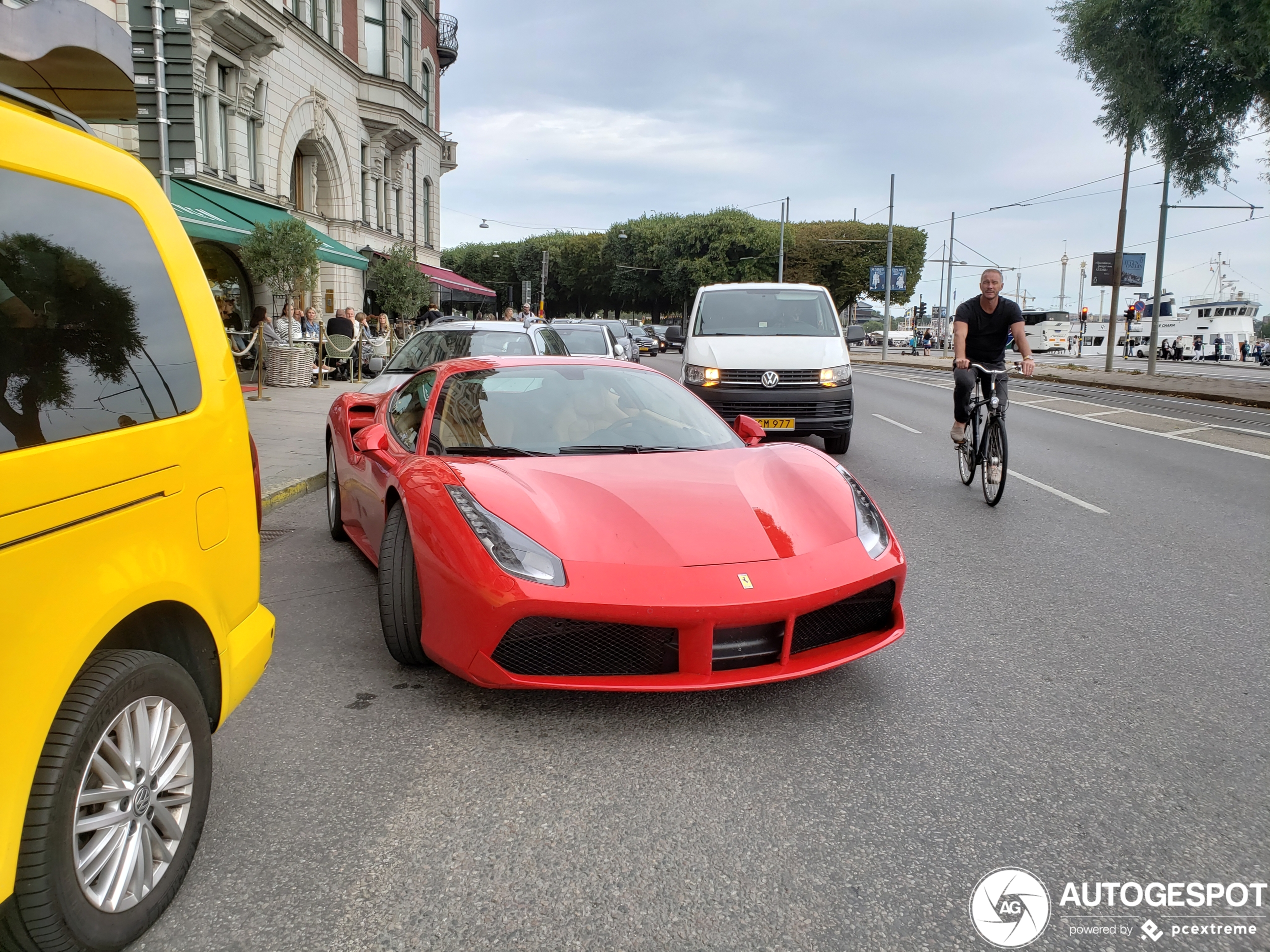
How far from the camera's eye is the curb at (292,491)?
7.67 m

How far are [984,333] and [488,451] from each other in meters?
5.49

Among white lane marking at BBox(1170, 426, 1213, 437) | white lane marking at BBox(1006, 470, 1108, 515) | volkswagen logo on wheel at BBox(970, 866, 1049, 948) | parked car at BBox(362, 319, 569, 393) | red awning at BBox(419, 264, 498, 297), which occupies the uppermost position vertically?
red awning at BBox(419, 264, 498, 297)

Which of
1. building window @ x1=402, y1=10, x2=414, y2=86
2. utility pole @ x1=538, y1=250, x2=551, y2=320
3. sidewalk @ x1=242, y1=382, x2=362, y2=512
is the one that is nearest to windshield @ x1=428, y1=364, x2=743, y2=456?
sidewalk @ x1=242, y1=382, x2=362, y2=512

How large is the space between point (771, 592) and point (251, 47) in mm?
23424

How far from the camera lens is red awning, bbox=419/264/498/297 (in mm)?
34906

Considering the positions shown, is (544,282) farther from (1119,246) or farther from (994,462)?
(994,462)

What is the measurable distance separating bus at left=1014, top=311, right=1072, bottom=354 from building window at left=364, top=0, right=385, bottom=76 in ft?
145

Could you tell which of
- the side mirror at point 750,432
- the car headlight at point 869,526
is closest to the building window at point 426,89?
the side mirror at point 750,432

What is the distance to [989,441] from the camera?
25.8ft

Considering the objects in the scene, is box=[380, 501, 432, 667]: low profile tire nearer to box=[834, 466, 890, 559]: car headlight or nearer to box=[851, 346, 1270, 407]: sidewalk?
box=[834, 466, 890, 559]: car headlight

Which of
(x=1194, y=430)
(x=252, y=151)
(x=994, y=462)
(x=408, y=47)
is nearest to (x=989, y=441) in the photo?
(x=994, y=462)

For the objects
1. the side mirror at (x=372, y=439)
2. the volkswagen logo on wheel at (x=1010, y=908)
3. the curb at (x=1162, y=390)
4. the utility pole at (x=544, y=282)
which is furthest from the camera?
the utility pole at (x=544, y=282)

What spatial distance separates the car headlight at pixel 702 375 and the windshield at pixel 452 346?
76.5 inches

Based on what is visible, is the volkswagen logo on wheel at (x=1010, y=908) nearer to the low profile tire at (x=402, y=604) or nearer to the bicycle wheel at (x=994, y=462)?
the low profile tire at (x=402, y=604)
